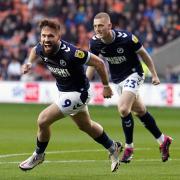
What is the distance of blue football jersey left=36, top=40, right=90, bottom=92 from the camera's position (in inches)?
378

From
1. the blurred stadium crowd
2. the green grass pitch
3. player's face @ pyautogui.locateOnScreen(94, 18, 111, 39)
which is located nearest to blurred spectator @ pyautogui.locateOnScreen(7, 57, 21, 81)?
the blurred stadium crowd

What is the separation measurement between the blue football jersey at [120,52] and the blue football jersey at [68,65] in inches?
68.9

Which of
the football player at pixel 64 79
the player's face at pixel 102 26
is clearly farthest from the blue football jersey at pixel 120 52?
the football player at pixel 64 79

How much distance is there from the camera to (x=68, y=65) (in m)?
9.66

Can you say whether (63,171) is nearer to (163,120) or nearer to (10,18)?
(163,120)

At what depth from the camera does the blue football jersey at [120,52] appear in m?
11.7

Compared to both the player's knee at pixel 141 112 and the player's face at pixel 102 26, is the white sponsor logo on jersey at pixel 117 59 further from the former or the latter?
the player's knee at pixel 141 112

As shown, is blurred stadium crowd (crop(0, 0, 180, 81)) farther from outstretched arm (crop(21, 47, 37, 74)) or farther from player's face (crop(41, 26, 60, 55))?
player's face (crop(41, 26, 60, 55))

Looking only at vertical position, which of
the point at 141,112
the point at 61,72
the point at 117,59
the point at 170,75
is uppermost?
the point at 61,72

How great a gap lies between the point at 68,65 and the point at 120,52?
218 centimetres

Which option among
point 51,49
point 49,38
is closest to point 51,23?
point 49,38

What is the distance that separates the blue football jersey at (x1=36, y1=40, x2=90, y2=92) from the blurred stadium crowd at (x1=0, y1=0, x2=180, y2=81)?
17.8 meters

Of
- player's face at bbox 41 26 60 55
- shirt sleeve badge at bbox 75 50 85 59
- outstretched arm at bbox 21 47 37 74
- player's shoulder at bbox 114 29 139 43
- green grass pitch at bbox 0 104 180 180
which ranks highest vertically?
player's face at bbox 41 26 60 55

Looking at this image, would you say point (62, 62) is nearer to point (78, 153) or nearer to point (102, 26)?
point (102, 26)
